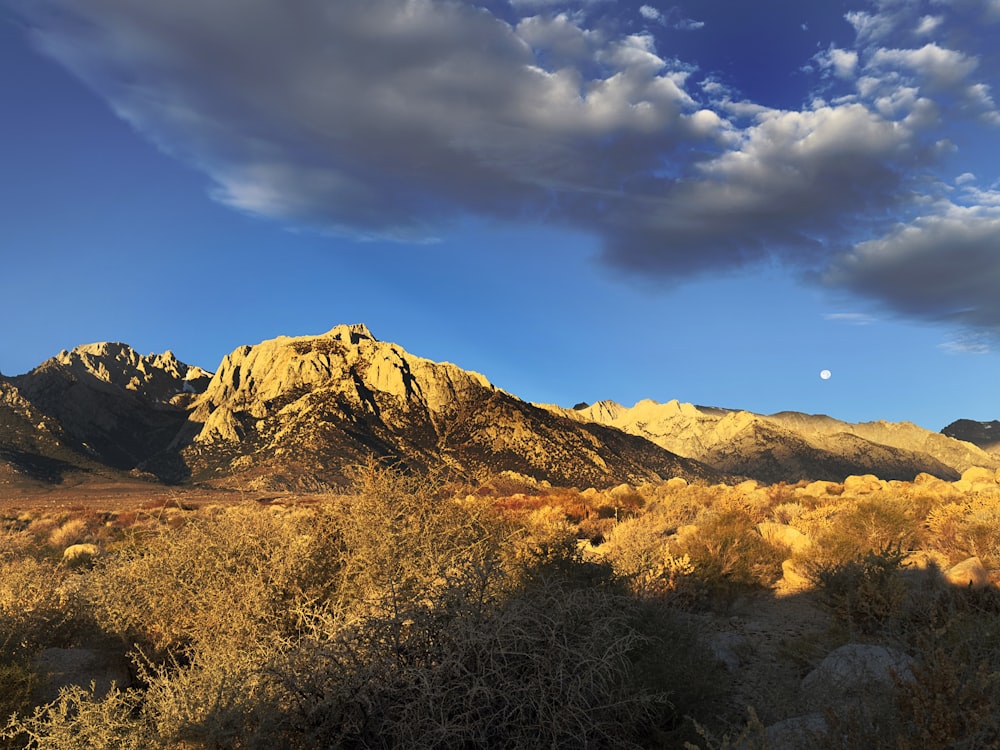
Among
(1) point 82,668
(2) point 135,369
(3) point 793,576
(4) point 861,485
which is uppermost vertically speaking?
(2) point 135,369

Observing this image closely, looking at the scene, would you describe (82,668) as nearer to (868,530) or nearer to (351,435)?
(868,530)

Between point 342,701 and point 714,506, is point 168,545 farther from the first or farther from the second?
point 714,506

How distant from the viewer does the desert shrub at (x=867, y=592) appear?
819 cm

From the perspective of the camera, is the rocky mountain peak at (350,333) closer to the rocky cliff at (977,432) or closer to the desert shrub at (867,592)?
the desert shrub at (867,592)

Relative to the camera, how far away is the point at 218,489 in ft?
210

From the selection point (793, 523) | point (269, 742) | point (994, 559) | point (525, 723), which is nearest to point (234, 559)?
point (269, 742)

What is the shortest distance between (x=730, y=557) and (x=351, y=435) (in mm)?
58471

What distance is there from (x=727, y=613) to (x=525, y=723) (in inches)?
287

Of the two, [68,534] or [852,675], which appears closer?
[852,675]

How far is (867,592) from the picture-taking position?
8.36m

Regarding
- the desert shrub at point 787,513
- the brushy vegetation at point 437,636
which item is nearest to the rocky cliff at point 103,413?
the desert shrub at point 787,513

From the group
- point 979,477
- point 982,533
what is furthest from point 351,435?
point 982,533

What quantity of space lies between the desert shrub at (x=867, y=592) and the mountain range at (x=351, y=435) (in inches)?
1686

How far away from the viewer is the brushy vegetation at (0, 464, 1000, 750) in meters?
4.34
